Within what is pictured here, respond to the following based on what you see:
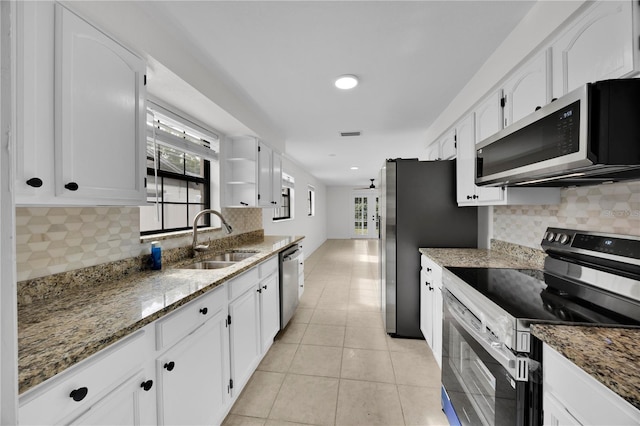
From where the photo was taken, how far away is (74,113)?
0.98 meters

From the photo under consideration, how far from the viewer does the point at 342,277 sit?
4.82 metres

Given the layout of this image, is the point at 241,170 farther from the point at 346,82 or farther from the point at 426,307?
the point at 426,307

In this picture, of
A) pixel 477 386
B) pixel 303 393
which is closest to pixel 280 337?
pixel 303 393

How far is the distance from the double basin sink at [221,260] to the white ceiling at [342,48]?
1.27 meters

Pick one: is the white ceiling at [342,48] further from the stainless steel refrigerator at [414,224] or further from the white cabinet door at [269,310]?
the white cabinet door at [269,310]

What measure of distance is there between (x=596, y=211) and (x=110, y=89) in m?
2.56

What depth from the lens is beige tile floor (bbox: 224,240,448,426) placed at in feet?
5.36

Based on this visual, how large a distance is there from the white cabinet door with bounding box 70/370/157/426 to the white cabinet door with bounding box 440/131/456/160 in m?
2.87

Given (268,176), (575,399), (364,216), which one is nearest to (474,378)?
(575,399)

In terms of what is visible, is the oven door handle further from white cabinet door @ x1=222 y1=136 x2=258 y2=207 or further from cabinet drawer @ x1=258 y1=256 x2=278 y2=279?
white cabinet door @ x1=222 y1=136 x2=258 y2=207

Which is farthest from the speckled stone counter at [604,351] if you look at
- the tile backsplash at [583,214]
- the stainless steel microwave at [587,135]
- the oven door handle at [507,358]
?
the tile backsplash at [583,214]

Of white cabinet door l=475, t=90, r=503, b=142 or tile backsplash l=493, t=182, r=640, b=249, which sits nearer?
tile backsplash l=493, t=182, r=640, b=249

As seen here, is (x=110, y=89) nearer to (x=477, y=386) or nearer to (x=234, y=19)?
(x=234, y=19)

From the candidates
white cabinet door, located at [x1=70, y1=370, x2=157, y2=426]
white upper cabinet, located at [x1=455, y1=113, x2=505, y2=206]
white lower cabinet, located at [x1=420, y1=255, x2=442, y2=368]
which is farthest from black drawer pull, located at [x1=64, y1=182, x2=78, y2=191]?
white upper cabinet, located at [x1=455, y1=113, x2=505, y2=206]
